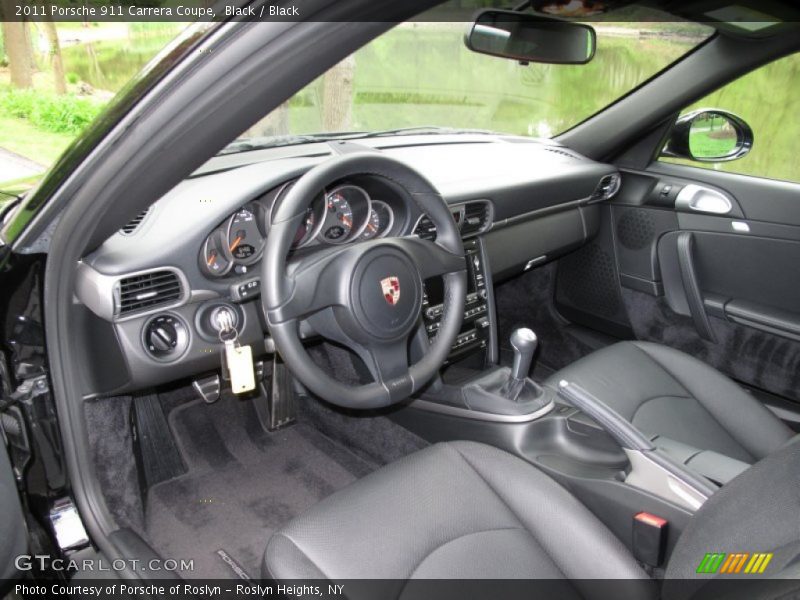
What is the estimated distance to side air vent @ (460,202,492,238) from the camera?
2.35 metres

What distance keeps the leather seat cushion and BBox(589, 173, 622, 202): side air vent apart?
5.21ft

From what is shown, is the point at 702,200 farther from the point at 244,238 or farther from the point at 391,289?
the point at 244,238

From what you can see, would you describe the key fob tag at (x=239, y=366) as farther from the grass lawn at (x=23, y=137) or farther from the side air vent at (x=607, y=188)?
the side air vent at (x=607, y=188)

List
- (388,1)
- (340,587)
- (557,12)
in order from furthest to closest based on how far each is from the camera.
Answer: (557,12), (340,587), (388,1)

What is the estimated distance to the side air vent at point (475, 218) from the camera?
235 centimetres

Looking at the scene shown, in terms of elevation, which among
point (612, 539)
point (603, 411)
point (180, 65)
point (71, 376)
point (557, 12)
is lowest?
point (612, 539)

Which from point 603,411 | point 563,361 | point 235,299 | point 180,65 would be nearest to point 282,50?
point 180,65

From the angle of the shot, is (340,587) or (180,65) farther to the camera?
(340,587)

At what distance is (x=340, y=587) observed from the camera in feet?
4.47

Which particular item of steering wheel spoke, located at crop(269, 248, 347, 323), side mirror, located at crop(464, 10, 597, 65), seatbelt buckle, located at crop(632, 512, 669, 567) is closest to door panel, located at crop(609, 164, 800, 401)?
side mirror, located at crop(464, 10, 597, 65)

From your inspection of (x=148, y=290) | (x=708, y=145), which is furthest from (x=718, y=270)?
(x=148, y=290)

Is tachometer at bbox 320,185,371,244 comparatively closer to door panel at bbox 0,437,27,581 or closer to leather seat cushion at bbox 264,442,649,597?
leather seat cushion at bbox 264,442,649,597

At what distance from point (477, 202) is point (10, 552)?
169 cm

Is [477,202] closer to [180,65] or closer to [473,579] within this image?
[473,579]
